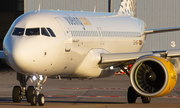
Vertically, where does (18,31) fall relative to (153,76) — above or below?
above

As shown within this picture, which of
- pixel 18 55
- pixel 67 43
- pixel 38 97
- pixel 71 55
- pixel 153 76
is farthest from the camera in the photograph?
pixel 71 55

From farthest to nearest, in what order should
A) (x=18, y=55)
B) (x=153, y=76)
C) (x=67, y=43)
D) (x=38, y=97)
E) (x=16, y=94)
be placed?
(x=16, y=94) < (x=67, y=43) < (x=153, y=76) < (x=38, y=97) < (x=18, y=55)

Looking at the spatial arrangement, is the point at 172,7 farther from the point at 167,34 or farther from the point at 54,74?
the point at 54,74

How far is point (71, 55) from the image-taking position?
57.0ft

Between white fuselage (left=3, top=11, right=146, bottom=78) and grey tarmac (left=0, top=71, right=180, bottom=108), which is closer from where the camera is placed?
white fuselage (left=3, top=11, right=146, bottom=78)

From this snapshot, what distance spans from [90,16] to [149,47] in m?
21.6

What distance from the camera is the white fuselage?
1516 cm

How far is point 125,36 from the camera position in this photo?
2289 cm

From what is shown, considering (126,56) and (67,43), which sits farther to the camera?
(126,56)

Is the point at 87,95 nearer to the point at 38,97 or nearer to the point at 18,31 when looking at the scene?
the point at 38,97

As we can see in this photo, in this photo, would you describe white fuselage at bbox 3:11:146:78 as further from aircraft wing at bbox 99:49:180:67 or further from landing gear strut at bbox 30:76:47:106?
landing gear strut at bbox 30:76:47:106

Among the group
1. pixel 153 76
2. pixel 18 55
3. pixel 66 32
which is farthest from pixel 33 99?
pixel 153 76

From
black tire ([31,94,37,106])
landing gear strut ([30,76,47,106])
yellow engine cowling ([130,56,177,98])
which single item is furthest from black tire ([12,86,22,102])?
yellow engine cowling ([130,56,177,98])

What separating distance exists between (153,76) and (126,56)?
1.90 meters
